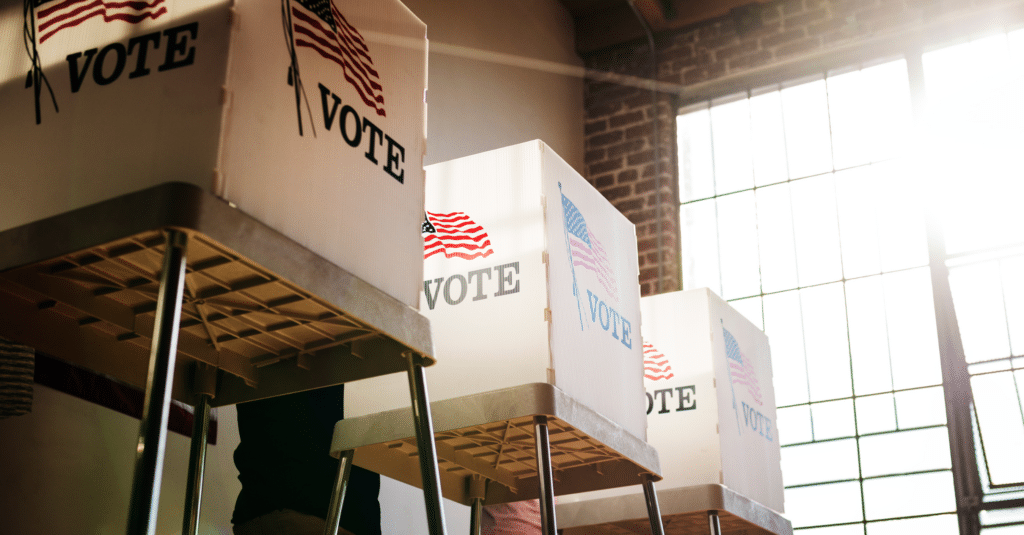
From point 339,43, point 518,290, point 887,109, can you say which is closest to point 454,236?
point 518,290

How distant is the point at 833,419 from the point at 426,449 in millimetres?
3561

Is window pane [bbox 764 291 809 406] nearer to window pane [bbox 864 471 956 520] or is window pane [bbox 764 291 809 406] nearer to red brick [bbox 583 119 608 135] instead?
window pane [bbox 864 471 956 520]

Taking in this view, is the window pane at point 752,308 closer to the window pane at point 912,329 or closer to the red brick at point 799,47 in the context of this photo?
the window pane at point 912,329

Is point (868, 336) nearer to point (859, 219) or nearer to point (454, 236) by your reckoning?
point (859, 219)

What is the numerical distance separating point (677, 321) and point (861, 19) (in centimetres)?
291

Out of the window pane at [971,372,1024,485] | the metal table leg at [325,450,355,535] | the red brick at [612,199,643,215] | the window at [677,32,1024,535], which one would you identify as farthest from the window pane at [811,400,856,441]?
the metal table leg at [325,450,355,535]

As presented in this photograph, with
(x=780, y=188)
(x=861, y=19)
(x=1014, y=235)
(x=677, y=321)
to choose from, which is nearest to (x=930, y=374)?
(x=1014, y=235)

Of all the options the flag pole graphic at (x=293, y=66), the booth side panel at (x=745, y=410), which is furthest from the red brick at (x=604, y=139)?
the flag pole graphic at (x=293, y=66)

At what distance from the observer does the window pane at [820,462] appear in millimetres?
4219

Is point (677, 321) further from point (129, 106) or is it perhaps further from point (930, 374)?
point (930, 374)

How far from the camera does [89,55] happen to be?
103 cm

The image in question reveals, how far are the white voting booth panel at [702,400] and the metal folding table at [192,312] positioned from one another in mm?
1307

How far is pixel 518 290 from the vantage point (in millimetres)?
1615

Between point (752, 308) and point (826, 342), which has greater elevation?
point (752, 308)
